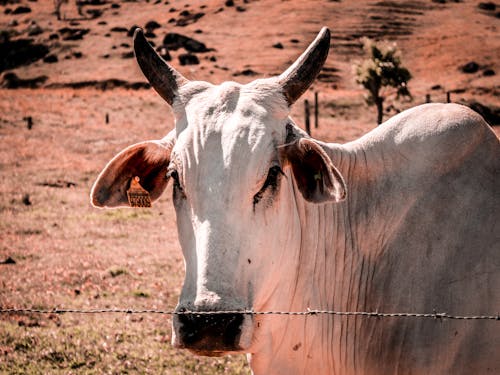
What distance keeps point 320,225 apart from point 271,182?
73 cm

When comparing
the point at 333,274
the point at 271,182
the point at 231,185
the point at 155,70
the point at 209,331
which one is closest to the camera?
the point at 209,331

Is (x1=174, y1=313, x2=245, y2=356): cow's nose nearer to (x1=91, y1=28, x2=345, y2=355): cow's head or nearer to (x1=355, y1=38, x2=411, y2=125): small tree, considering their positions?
(x1=91, y1=28, x2=345, y2=355): cow's head

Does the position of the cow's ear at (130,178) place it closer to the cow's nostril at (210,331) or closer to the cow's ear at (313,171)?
the cow's ear at (313,171)

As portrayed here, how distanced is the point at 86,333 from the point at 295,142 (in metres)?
4.87

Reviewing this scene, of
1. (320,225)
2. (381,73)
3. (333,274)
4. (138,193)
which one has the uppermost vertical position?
(138,193)

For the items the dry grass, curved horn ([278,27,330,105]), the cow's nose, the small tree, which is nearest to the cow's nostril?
the cow's nose

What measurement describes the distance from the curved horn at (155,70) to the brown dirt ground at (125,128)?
3704mm

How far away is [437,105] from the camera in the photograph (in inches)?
170

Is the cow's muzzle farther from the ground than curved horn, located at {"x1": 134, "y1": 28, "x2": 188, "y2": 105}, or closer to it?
closer to it

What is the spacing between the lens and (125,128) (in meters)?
27.3

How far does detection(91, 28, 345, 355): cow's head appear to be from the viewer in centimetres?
321

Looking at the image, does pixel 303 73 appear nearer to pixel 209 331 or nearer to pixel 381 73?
pixel 209 331

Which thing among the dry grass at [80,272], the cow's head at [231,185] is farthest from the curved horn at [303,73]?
the dry grass at [80,272]

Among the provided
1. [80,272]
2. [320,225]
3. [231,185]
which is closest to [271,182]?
[231,185]
